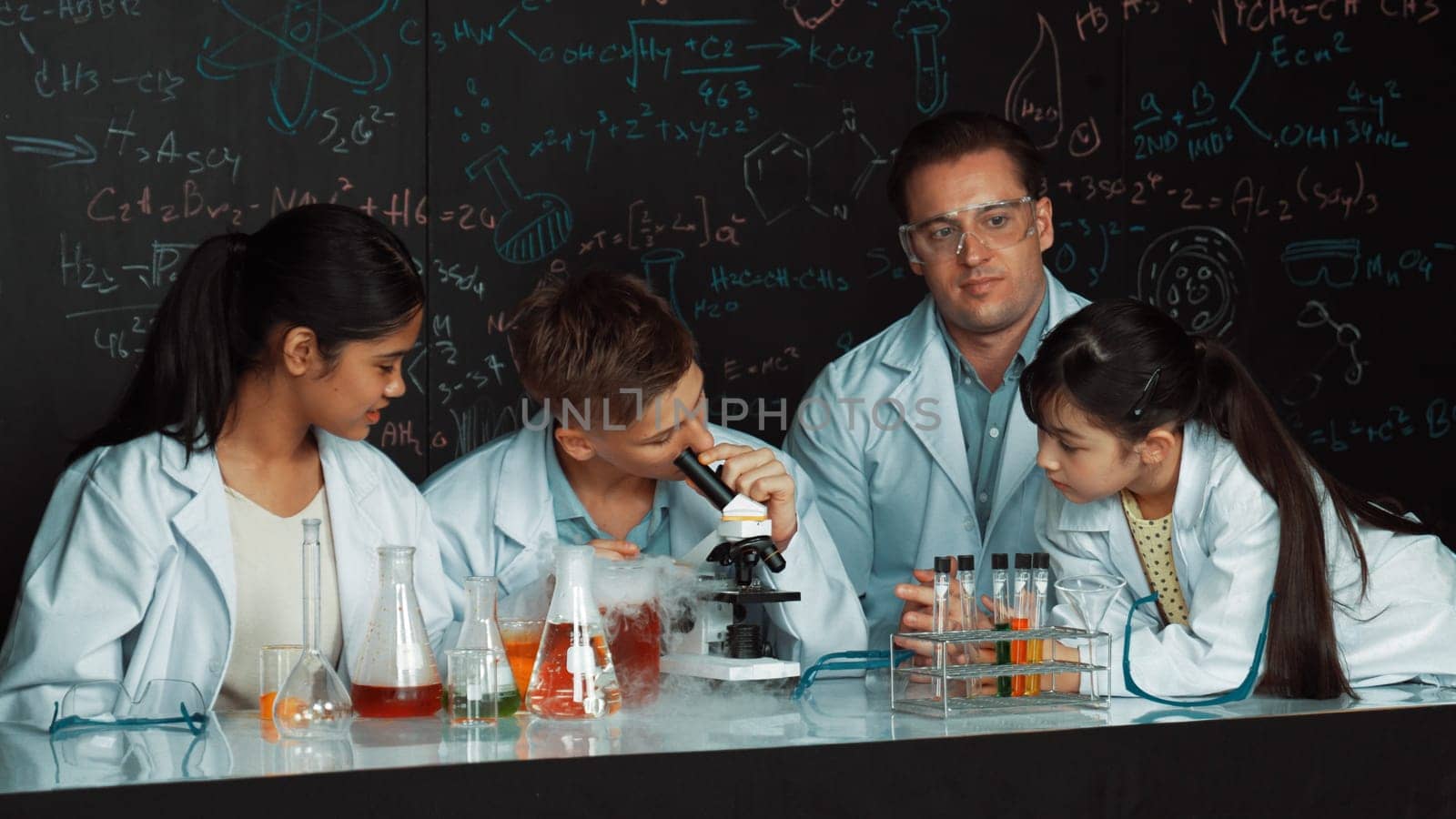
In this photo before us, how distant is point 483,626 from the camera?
1.75m

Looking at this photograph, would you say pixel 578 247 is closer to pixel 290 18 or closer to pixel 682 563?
pixel 290 18

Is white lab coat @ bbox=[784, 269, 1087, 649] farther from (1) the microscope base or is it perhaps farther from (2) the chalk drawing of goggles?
(2) the chalk drawing of goggles

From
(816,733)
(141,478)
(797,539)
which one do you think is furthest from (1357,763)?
(141,478)

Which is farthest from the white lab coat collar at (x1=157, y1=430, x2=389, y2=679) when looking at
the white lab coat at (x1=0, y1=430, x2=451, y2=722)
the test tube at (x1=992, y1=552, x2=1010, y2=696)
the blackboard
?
the blackboard

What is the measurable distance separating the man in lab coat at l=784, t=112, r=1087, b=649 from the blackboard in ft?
2.63

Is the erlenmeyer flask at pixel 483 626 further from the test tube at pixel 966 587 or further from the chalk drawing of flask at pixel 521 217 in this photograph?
the chalk drawing of flask at pixel 521 217

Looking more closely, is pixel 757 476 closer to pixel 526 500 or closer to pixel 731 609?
pixel 731 609

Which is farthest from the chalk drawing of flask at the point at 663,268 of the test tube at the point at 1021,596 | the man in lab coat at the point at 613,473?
the test tube at the point at 1021,596

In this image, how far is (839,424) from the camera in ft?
9.92

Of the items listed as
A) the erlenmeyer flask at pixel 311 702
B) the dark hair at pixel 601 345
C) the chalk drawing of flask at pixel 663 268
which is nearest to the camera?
the erlenmeyer flask at pixel 311 702

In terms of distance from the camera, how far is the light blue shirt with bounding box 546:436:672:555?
2451 mm

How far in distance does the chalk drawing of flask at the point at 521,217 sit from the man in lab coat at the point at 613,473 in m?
1.16

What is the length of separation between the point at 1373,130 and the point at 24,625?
12.1 ft

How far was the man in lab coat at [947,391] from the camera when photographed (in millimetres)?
2912
